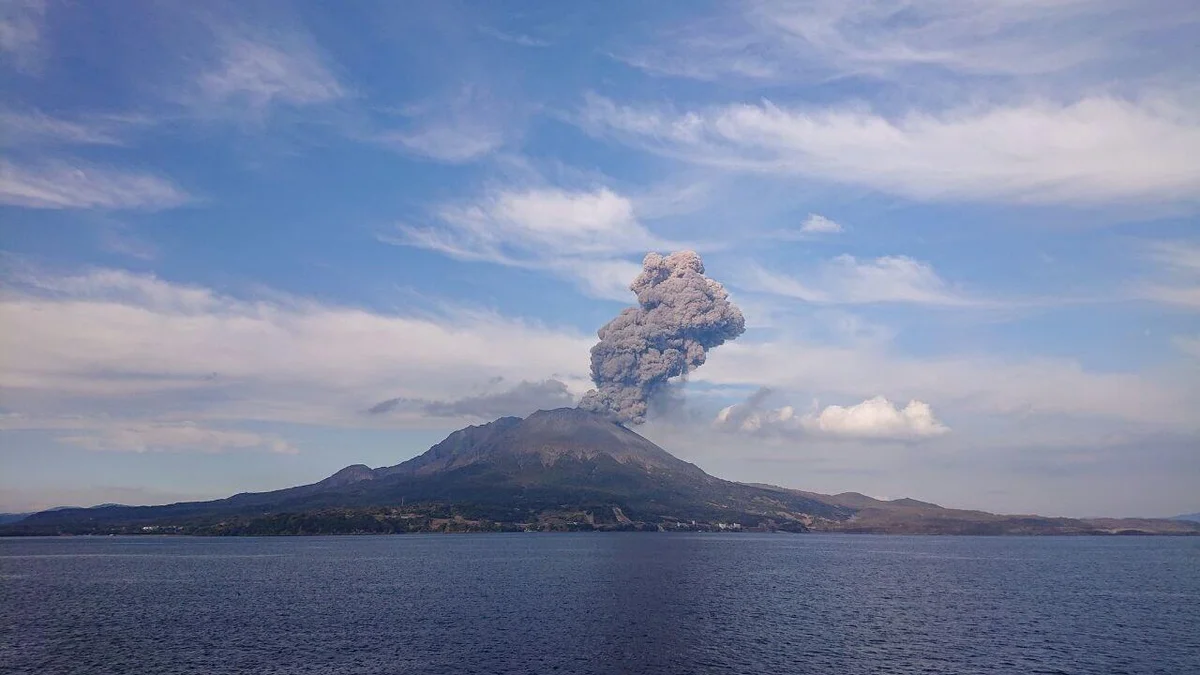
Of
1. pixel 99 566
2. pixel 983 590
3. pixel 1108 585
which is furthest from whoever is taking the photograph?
pixel 99 566

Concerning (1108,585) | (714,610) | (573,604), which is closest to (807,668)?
(714,610)

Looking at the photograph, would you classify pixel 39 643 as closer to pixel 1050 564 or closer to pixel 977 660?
pixel 977 660

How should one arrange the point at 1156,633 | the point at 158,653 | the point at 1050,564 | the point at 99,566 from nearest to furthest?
the point at 158,653 < the point at 1156,633 < the point at 99,566 < the point at 1050,564

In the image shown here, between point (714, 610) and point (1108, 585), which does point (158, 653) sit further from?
point (1108, 585)

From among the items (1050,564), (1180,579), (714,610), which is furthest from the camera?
(1050,564)

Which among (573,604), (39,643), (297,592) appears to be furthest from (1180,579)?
(39,643)

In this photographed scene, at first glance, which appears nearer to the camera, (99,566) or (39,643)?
(39,643)
